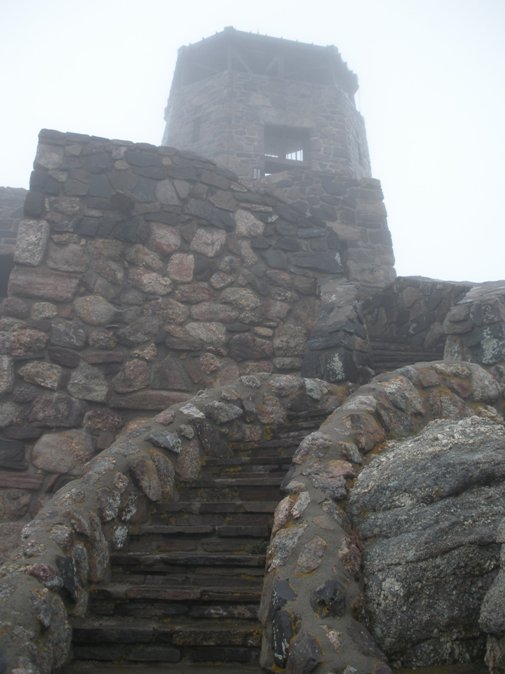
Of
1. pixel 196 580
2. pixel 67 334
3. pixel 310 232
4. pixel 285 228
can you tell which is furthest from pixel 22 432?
pixel 310 232

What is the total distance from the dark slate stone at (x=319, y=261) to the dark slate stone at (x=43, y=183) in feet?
9.37

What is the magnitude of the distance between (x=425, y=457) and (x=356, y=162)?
1536cm

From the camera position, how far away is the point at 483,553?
255 centimetres

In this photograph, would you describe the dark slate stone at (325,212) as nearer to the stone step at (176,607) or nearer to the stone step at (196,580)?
the stone step at (196,580)

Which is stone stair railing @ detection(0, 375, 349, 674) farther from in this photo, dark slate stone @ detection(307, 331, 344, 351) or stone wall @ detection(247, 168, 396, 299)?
stone wall @ detection(247, 168, 396, 299)

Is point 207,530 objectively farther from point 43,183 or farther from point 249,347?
point 43,183

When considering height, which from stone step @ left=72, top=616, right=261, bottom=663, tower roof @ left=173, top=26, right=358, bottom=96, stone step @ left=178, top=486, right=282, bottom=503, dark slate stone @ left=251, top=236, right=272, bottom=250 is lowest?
stone step @ left=72, top=616, right=261, bottom=663

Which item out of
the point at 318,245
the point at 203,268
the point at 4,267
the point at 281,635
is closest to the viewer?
the point at 281,635

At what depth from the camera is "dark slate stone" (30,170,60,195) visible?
271 inches

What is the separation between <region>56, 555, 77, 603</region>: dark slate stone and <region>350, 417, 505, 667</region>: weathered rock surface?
143cm

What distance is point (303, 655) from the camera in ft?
7.63

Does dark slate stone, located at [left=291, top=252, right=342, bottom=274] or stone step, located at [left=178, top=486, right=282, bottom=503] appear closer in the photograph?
stone step, located at [left=178, top=486, right=282, bottom=503]

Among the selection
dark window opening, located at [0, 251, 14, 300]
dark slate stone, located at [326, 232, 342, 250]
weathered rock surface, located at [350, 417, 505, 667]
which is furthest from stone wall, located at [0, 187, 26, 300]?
weathered rock surface, located at [350, 417, 505, 667]

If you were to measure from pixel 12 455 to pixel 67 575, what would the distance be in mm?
2906
